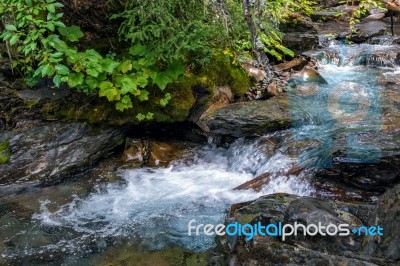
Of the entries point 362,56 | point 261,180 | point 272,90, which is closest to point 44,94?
point 261,180

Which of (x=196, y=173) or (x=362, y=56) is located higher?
(x=362, y=56)

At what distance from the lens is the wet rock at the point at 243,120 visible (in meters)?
5.79

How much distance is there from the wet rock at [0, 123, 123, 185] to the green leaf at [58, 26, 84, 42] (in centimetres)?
133

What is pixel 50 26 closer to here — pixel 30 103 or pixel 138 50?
pixel 138 50

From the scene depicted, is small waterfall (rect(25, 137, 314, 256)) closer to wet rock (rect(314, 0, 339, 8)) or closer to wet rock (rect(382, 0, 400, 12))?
wet rock (rect(382, 0, 400, 12))

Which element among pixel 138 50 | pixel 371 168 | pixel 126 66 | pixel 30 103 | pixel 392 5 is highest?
pixel 392 5

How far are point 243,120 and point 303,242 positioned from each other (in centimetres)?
289

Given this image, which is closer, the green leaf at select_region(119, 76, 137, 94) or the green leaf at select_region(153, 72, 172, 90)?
the green leaf at select_region(119, 76, 137, 94)

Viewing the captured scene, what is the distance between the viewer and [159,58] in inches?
211

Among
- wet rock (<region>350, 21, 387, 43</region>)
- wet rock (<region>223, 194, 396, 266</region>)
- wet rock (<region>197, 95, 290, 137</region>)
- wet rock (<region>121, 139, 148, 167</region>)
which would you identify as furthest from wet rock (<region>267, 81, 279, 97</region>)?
wet rock (<region>350, 21, 387, 43</region>)

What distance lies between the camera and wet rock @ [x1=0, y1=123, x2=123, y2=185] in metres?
5.41

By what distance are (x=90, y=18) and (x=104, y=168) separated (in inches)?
96.3

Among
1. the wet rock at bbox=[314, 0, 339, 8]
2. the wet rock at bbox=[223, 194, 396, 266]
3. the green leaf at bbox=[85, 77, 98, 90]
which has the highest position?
the wet rock at bbox=[314, 0, 339, 8]

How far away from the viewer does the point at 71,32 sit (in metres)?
5.36
